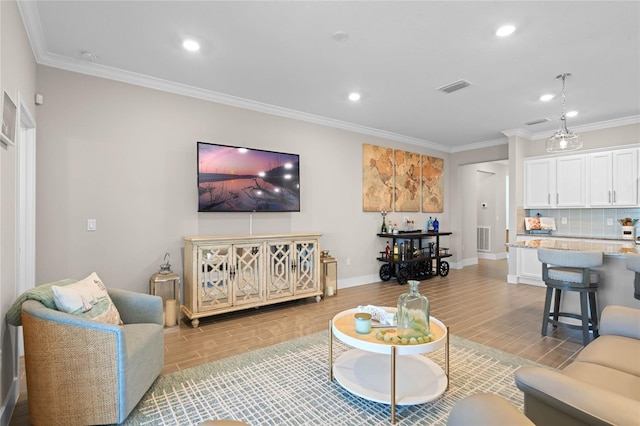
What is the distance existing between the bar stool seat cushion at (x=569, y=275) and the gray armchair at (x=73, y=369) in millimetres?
3665

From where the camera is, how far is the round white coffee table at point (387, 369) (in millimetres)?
1964

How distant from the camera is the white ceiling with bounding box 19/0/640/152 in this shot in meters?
2.46

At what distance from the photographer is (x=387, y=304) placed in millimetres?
4461

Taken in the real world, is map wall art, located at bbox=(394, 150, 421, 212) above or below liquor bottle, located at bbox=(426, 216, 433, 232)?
above

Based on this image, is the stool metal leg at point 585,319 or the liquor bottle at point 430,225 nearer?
the stool metal leg at point 585,319

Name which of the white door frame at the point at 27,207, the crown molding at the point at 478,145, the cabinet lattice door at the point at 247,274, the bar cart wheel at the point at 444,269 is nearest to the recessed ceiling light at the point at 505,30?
the cabinet lattice door at the point at 247,274

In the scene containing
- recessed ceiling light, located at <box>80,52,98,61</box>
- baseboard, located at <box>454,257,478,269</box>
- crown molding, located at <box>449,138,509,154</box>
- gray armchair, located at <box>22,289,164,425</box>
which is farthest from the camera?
baseboard, located at <box>454,257,478,269</box>

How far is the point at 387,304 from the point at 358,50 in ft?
10.5

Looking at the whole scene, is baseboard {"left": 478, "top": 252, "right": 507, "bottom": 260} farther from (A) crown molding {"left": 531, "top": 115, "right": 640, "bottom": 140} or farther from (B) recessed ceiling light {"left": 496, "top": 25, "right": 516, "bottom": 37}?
(B) recessed ceiling light {"left": 496, "top": 25, "right": 516, "bottom": 37}

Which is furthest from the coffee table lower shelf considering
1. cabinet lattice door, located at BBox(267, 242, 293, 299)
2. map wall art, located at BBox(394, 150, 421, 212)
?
map wall art, located at BBox(394, 150, 421, 212)

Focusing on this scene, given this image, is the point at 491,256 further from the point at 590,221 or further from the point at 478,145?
the point at 478,145

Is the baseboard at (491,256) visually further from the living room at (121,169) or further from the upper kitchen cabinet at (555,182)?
the living room at (121,169)

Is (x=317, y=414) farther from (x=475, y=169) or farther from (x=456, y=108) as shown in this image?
(x=475, y=169)

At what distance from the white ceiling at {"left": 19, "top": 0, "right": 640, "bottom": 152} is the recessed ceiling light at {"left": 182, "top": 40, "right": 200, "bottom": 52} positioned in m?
0.06
